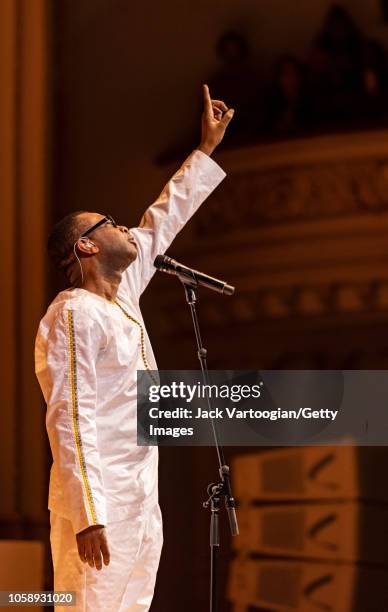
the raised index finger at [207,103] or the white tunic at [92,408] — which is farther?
the raised index finger at [207,103]

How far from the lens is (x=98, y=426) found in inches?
109

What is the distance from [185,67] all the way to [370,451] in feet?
6.95

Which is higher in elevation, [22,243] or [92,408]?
[22,243]

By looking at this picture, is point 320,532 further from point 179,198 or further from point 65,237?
point 65,237

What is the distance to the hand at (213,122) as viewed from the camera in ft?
10.4

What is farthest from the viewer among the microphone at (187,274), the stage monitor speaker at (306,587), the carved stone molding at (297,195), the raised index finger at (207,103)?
the carved stone molding at (297,195)

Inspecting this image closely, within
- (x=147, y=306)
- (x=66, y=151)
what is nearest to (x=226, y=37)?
(x=66, y=151)

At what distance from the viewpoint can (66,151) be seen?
214 inches

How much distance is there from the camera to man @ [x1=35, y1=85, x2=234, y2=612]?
2.59 meters

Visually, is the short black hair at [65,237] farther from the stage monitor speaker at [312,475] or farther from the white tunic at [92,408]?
the stage monitor speaker at [312,475]

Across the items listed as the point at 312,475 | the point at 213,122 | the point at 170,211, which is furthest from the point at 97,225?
the point at 312,475

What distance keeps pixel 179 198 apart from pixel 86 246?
39 centimetres

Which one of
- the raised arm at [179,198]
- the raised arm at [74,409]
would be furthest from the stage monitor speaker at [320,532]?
the raised arm at [74,409]

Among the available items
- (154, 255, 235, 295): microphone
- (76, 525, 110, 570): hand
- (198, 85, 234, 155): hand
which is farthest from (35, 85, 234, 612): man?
(198, 85, 234, 155): hand
